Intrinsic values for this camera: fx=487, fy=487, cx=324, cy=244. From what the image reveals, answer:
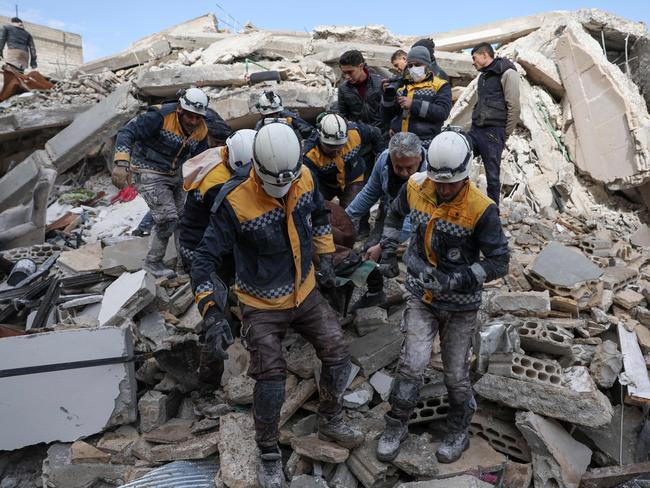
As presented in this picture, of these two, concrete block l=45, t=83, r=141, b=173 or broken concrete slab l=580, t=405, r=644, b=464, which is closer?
broken concrete slab l=580, t=405, r=644, b=464

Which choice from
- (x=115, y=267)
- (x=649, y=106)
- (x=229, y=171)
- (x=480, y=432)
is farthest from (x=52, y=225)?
(x=649, y=106)

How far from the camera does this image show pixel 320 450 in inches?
123

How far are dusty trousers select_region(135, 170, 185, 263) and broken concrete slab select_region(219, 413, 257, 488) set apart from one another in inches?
87.2

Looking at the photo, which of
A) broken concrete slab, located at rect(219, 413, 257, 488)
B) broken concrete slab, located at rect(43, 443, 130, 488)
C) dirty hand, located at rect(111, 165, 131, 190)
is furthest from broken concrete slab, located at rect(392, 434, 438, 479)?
dirty hand, located at rect(111, 165, 131, 190)

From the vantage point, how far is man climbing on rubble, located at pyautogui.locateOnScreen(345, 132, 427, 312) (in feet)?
12.6

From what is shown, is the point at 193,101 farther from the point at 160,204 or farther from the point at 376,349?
the point at 376,349

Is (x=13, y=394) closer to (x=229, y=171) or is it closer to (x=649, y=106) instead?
(x=229, y=171)

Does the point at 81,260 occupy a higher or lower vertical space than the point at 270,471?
lower

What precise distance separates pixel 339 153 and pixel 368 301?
1.47 m

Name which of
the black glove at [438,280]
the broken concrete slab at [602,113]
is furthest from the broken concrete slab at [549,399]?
the broken concrete slab at [602,113]

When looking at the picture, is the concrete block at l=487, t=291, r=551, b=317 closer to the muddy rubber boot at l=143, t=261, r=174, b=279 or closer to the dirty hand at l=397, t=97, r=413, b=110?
the dirty hand at l=397, t=97, r=413, b=110

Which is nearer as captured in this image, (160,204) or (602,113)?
(160,204)

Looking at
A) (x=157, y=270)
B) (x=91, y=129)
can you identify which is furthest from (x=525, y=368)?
(x=91, y=129)

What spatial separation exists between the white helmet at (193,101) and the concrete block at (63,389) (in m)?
2.29
